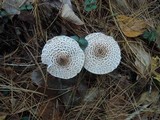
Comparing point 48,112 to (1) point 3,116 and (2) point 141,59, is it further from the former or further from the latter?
(2) point 141,59

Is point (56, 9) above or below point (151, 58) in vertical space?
above

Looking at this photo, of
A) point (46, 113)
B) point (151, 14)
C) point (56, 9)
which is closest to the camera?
point (46, 113)

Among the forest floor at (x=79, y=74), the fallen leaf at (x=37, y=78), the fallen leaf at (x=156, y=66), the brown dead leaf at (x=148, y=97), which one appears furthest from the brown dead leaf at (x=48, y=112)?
the fallen leaf at (x=156, y=66)

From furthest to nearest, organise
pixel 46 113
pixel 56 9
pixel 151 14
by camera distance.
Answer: pixel 151 14 < pixel 56 9 < pixel 46 113

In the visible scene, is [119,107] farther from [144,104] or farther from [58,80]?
[58,80]

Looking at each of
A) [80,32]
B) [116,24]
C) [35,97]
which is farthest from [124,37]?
[35,97]

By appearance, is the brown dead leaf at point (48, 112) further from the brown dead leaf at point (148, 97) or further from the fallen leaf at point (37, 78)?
the brown dead leaf at point (148, 97)

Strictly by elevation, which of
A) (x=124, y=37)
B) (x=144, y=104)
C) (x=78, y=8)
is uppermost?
(x=78, y=8)
